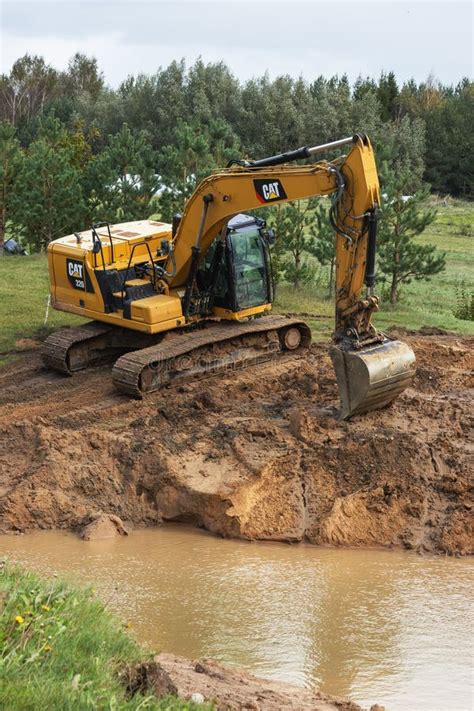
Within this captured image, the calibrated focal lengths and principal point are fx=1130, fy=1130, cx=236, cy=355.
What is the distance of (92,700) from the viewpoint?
7.29 metres

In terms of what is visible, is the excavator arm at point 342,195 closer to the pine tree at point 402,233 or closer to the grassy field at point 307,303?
the grassy field at point 307,303

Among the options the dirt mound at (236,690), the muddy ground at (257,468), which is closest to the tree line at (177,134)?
the muddy ground at (257,468)

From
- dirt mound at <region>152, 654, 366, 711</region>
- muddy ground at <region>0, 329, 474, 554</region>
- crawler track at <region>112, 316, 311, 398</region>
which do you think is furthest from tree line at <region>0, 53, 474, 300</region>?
dirt mound at <region>152, 654, 366, 711</region>

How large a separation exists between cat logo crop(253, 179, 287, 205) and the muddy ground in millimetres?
2716

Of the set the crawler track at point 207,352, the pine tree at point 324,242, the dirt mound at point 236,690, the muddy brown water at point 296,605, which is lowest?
the muddy brown water at point 296,605

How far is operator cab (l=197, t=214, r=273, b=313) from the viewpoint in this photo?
17.2m

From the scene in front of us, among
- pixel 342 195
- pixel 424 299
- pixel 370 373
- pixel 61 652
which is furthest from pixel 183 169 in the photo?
pixel 61 652

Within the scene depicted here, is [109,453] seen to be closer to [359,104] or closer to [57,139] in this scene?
[57,139]

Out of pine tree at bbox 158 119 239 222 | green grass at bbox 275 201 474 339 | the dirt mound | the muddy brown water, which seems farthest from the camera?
pine tree at bbox 158 119 239 222

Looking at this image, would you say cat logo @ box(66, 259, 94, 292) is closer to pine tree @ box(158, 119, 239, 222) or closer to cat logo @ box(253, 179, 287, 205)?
cat logo @ box(253, 179, 287, 205)

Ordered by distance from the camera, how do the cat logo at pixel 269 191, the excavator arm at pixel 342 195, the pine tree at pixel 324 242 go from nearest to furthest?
the excavator arm at pixel 342 195
the cat logo at pixel 269 191
the pine tree at pixel 324 242

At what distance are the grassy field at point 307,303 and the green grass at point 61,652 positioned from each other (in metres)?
10.1

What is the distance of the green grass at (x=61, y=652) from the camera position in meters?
7.25

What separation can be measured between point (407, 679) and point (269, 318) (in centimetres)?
931
